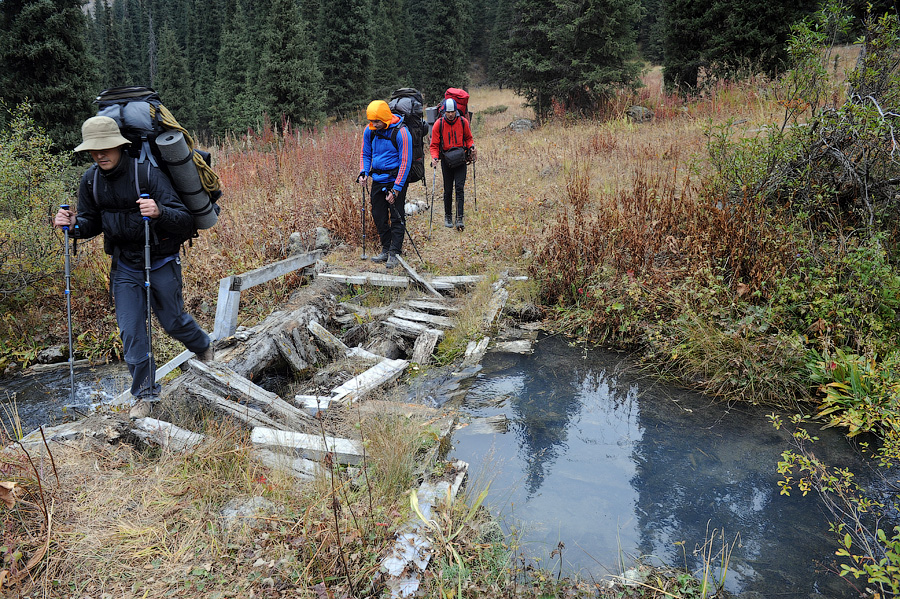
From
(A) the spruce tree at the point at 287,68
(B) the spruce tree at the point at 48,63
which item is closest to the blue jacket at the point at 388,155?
(B) the spruce tree at the point at 48,63

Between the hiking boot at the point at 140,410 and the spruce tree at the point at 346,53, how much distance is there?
98.4ft

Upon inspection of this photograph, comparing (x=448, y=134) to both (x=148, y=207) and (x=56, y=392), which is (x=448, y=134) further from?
(x=56, y=392)

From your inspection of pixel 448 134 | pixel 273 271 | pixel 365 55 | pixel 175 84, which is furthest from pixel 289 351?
pixel 175 84

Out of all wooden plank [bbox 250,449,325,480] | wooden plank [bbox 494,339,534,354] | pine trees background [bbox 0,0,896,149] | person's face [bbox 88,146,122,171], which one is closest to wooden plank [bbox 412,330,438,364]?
wooden plank [bbox 494,339,534,354]

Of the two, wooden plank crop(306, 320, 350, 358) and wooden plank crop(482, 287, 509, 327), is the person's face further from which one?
wooden plank crop(482, 287, 509, 327)

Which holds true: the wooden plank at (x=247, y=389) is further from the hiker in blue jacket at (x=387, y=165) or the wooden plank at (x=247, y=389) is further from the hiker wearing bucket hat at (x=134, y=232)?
the hiker in blue jacket at (x=387, y=165)

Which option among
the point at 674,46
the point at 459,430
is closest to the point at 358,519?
the point at 459,430

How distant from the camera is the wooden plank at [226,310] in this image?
567cm

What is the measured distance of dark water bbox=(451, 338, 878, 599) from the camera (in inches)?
129

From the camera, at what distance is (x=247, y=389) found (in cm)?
437

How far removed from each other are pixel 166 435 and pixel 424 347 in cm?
307

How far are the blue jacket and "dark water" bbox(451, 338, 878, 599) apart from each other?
11.2 ft

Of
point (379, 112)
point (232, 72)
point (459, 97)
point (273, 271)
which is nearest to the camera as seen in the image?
point (273, 271)

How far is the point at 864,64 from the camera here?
5.95 meters
